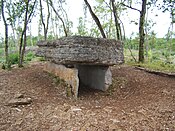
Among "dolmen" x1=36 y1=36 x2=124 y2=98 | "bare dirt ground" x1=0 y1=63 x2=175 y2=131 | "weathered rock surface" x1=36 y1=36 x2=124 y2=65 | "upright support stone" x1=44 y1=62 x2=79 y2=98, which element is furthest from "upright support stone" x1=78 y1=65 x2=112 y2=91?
"upright support stone" x1=44 y1=62 x2=79 y2=98

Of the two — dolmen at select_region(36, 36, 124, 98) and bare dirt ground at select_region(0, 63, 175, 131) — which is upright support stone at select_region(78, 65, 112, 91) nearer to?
dolmen at select_region(36, 36, 124, 98)

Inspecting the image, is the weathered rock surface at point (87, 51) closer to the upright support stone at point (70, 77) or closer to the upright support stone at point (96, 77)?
the upright support stone at point (70, 77)

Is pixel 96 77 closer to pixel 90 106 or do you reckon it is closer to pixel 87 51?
pixel 87 51

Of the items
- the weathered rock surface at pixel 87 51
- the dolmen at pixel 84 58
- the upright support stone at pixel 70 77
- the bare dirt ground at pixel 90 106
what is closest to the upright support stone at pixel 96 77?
the dolmen at pixel 84 58

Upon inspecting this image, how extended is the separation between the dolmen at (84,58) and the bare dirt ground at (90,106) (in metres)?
0.34

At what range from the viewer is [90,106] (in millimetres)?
5000

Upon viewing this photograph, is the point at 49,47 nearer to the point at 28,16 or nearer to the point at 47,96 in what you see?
the point at 47,96

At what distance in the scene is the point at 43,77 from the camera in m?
7.06

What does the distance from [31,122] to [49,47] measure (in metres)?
3.44

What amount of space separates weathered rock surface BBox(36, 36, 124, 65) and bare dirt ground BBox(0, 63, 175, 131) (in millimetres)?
980

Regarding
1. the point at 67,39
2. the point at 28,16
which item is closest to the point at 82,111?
the point at 67,39

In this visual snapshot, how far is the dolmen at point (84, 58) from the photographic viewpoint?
17.6 feet

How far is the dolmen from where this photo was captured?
5355 millimetres

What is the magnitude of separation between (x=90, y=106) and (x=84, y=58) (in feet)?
4.14
